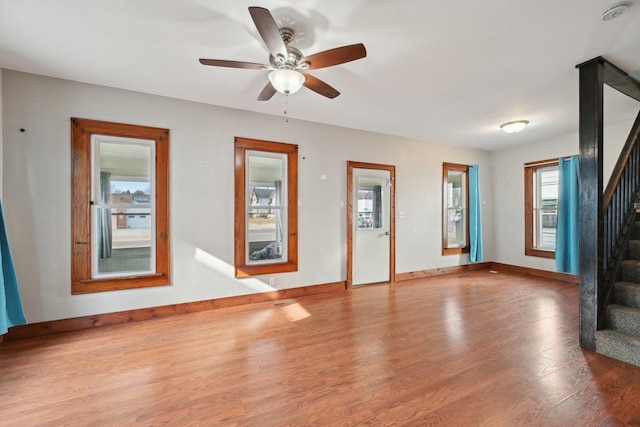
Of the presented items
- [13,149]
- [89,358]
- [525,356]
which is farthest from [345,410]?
[13,149]

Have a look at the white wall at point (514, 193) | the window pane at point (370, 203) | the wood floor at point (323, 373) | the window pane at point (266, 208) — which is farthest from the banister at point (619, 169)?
the window pane at point (266, 208)

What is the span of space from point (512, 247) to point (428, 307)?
3.53m

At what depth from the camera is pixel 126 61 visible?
2572 millimetres

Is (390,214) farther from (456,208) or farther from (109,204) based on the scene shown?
(109,204)

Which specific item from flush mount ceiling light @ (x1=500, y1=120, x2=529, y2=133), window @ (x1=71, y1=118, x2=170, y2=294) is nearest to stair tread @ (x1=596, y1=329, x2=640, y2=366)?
flush mount ceiling light @ (x1=500, y1=120, x2=529, y2=133)

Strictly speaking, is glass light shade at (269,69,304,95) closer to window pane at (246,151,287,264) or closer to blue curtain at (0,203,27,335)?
window pane at (246,151,287,264)

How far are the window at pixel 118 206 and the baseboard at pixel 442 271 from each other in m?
A: 4.02

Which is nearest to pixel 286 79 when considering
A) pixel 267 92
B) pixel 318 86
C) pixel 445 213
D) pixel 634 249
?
pixel 318 86

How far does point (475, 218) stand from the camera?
5828 mm

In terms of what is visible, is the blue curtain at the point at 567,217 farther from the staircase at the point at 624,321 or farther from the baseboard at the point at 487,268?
the staircase at the point at 624,321

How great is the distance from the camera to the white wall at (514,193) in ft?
16.9

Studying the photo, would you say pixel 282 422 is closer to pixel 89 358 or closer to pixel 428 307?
pixel 89 358

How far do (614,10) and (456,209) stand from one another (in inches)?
171

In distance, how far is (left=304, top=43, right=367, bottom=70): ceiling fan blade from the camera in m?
1.89
